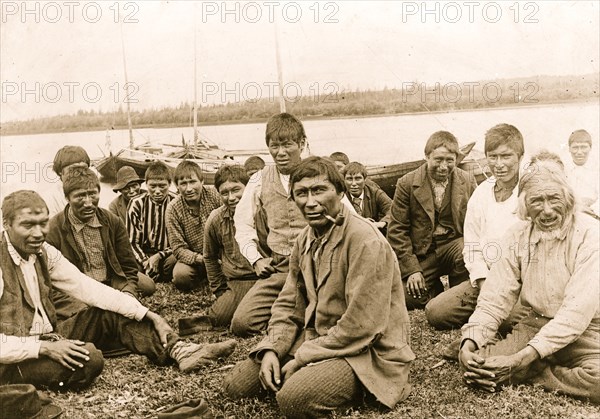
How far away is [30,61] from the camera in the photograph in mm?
5125

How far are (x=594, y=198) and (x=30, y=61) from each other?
5.08m

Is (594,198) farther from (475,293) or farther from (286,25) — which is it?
(286,25)

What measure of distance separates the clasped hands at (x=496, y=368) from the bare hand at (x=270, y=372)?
3.50ft

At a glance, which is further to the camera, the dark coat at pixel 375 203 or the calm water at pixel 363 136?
the dark coat at pixel 375 203

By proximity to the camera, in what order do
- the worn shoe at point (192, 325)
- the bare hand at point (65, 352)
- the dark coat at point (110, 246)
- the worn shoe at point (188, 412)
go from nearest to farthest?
the worn shoe at point (188, 412) → the bare hand at point (65, 352) → the dark coat at point (110, 246) → the worn shoe at point (192, 325)

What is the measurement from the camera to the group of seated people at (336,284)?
10.8 ft

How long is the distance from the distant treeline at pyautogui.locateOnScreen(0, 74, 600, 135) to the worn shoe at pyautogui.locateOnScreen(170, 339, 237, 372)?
2530mm

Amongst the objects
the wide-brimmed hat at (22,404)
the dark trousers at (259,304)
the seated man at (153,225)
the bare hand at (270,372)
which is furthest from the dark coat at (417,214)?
the wide-brimmed hat at (22,404)

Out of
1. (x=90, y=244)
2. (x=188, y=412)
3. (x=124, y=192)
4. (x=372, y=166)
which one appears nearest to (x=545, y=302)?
(x=188, y=412)

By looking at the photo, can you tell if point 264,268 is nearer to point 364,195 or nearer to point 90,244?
point 90,244

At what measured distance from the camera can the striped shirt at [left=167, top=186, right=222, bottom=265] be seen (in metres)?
6.10

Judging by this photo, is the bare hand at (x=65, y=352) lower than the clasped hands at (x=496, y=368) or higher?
higher

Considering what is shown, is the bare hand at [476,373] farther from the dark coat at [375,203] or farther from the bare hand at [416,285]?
the dark coat at [375,203]

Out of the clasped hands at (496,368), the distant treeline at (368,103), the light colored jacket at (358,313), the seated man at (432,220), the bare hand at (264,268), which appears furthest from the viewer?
the distant treeline at (368,103)
